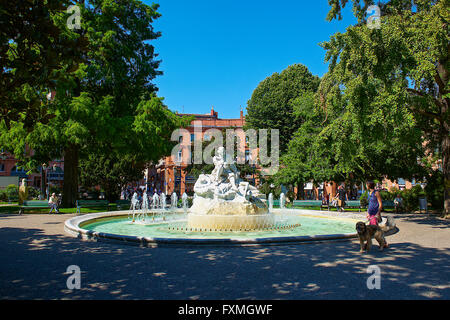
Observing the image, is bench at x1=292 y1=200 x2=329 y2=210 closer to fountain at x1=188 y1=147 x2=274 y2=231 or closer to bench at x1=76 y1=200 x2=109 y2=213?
fountain at x1=188 y1=147 x2=274 y2=231

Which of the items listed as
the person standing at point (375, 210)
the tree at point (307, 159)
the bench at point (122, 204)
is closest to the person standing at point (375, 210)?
the person standing at point (375, 210)

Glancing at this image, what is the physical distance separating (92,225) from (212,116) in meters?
60.2

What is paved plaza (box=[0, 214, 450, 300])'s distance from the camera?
4652 millimetres

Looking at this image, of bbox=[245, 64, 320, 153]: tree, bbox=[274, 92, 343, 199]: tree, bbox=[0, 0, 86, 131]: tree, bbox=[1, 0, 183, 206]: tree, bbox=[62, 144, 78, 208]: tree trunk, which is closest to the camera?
bbox=[0, 0, 86, 131]: tree

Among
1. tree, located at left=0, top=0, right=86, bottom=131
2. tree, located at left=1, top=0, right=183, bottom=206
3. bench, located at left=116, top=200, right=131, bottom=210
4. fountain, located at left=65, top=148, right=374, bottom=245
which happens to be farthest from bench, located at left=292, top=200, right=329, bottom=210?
tree, located at left=0, top=0, right=86, bottom=131

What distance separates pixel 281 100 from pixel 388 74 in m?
22.4

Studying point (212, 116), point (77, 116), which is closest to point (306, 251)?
point (77, 116)

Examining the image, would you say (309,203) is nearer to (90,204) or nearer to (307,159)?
(307,159)

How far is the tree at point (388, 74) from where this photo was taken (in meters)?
12.2

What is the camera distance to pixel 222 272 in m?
5.72

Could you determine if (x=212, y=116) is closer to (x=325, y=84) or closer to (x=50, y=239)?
(x=325, y=84)

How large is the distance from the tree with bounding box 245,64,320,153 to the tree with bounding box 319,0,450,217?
58.3 ft

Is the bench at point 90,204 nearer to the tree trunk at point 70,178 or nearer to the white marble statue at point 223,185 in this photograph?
the tree trunk at point 70,178

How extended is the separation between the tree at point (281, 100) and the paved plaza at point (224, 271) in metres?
26.4
